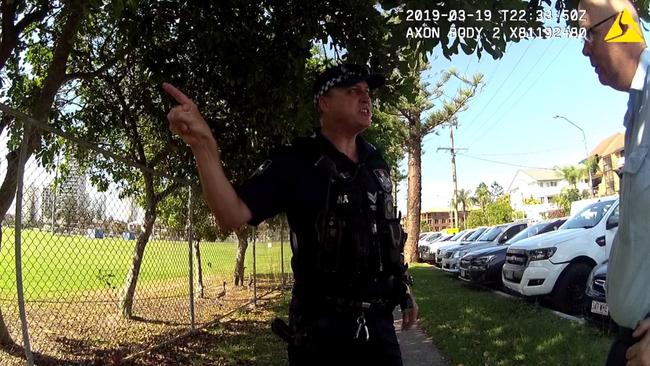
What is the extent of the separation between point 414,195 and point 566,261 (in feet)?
62.0

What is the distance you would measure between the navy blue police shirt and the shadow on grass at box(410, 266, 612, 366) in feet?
12.8

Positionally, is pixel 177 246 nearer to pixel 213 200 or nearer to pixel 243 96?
pixel 243 96

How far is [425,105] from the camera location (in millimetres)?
29328

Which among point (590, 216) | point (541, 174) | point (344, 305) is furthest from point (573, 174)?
point (344, 305)

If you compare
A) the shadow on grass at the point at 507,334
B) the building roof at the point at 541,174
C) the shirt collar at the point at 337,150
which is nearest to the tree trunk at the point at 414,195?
the shadow on grass at the point at 507,334

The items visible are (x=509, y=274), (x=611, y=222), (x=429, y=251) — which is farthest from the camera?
(x=429, y=251)

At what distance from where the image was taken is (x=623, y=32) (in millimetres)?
1735

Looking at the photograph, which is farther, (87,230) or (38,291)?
(38,291)

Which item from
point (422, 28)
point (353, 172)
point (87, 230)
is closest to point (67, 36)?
point (87, 230)

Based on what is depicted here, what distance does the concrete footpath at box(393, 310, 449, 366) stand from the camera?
6.26 m

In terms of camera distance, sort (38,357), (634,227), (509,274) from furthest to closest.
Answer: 1. (509,274)
2. (38,357)
3. (634,227)

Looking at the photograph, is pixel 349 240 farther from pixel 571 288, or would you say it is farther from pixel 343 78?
pixel 571 288

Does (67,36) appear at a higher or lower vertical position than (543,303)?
higher

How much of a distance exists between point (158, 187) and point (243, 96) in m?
2.28
